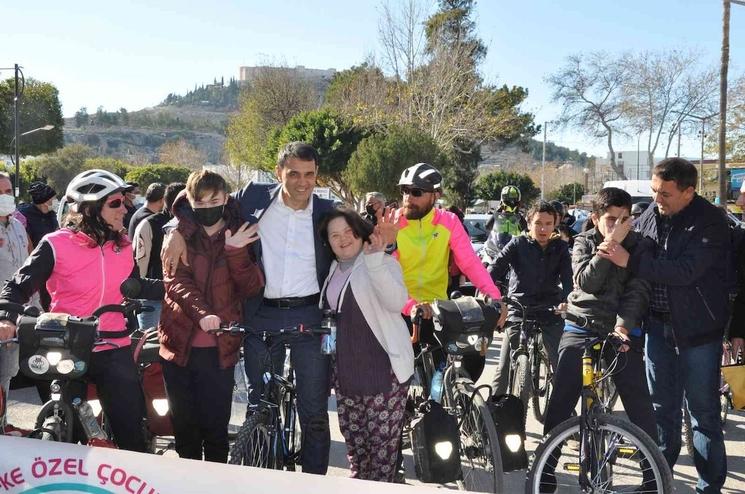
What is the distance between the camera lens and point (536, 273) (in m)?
6.18

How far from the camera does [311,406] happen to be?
3955mm

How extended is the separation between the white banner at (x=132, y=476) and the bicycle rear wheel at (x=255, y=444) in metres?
0.51

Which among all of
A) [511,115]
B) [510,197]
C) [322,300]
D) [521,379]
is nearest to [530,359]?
[521,379]

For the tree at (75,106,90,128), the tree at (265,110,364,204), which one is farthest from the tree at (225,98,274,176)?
the tree at (75,106,90,128)

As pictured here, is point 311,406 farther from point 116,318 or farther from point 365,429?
point 116,318

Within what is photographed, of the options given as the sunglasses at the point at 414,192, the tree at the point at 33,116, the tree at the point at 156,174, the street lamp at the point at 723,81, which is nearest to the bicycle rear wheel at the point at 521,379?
the sunglasses at the point at 414,192

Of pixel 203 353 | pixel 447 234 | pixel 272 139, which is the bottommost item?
pixel 203 353

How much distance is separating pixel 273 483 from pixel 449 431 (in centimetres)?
132

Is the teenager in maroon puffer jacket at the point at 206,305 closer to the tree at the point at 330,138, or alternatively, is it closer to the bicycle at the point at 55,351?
the bicycle at the point at 55,351

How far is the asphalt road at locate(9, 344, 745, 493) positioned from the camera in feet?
16.5

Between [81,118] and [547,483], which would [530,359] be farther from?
[81,118]

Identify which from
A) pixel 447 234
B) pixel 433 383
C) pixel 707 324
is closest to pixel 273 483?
pixel 433 383

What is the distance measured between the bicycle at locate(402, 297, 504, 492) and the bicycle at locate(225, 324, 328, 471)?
2.57 feet

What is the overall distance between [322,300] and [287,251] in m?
0.33
